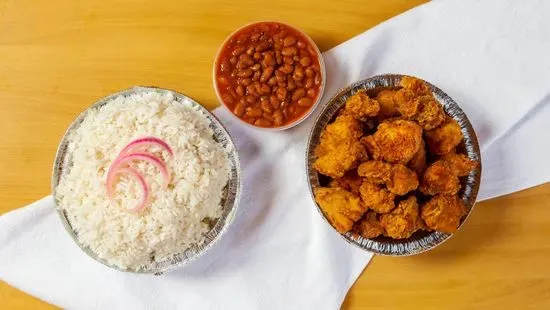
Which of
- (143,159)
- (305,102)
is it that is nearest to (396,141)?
(305,102)

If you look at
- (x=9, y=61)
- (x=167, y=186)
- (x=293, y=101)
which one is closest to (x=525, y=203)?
(x=293, y=101)

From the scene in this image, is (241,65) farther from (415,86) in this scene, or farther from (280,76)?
(415,86)

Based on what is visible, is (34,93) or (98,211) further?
(34,93)

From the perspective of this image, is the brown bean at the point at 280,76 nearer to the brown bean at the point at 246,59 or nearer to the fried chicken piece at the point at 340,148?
the brown bean at the point at 246,59

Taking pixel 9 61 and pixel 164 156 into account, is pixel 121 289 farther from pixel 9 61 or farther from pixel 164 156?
pixel 9 61

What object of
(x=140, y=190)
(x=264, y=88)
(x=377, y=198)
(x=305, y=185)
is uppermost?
(x=264, y=88)

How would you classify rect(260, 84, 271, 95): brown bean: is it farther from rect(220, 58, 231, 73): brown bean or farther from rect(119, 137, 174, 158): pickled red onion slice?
rect(119, 137, 174, 158): pickled red onion slice
